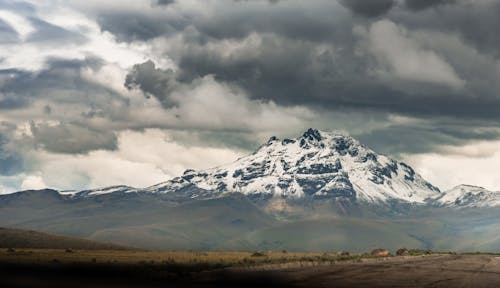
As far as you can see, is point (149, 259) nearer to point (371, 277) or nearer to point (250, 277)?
point (250, 277)

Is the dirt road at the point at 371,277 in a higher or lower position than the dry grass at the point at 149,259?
lower

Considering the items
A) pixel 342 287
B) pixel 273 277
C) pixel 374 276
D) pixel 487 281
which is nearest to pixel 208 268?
pixel 273 277

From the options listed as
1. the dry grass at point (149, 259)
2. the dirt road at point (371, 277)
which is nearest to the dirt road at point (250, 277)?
the dirt road at point (371, 277)

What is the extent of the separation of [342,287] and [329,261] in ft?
197

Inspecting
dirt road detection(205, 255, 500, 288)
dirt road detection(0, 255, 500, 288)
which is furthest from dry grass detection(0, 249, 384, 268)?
dirt road detection(205, 255, 500, 288)

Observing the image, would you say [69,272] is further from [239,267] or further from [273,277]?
[239,267]

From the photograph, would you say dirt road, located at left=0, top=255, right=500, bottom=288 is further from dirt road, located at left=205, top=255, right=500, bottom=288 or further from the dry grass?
the dry grass

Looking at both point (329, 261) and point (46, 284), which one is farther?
point (329, 261)

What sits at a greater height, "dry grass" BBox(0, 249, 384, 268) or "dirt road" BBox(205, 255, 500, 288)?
"dry grass" BBox(0, 249, 384, 268)

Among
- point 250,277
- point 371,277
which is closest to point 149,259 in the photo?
point 250,277

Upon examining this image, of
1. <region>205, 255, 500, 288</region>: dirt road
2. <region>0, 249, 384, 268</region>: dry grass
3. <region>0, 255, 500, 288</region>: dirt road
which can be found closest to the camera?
<region>0, 255, 500, 288</region>: dirt road

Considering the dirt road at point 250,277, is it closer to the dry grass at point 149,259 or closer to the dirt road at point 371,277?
the dirt road at point 371,277

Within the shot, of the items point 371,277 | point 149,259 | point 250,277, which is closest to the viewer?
point 250,277

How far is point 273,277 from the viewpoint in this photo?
9250 centimetres
